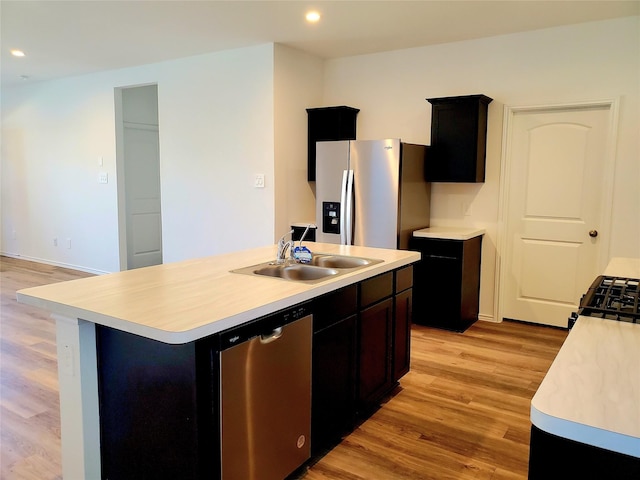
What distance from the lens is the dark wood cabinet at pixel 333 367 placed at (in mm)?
2230

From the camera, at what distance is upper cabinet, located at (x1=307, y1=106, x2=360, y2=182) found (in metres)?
5.00

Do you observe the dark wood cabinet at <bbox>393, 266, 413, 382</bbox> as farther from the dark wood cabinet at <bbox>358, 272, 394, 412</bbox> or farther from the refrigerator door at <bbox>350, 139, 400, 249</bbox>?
the refrigerator door at <bbox>350, 139, 400, 249</bbox>

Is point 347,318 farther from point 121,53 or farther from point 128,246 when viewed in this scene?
point 128,246

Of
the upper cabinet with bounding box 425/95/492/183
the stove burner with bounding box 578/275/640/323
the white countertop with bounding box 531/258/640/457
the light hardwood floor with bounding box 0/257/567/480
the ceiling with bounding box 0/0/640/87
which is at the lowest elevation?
the light hardwood floor with bounding box 0/257/567/480

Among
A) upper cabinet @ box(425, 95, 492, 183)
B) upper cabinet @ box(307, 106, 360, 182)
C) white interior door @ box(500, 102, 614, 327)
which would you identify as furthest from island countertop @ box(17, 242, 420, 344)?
upper cabinet @ box(307, 106, 360, 182)

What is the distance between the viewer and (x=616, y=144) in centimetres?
401

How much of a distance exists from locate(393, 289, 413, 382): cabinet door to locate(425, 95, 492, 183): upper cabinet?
1801mm

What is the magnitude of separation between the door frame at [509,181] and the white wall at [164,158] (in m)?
2.18

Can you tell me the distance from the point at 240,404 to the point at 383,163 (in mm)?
2897

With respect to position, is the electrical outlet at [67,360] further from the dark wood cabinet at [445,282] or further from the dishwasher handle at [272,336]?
the dark wood cabinet at [445,282]

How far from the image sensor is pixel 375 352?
275cm

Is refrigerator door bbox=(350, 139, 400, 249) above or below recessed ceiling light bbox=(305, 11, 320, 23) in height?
below

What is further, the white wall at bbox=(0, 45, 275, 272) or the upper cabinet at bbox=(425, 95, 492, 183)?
the white wall at bbox=(0, 45, 275, 272)

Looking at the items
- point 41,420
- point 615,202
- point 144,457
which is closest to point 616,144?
point 615,202
